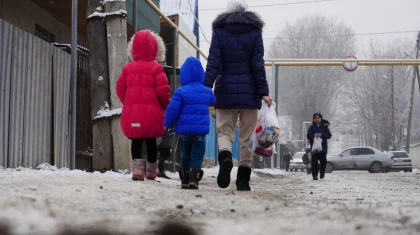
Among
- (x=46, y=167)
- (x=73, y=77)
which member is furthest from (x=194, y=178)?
(x=73, y=77)

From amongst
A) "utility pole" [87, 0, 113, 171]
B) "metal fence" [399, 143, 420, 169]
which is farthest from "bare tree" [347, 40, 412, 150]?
"utility pole" [87, 0, 113, 171]

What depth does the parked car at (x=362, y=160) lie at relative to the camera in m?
28.6

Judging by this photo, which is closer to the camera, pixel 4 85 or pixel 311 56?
pixel 4 85

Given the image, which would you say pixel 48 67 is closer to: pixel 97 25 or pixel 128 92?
pixel 97 25

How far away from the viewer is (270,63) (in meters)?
23.2

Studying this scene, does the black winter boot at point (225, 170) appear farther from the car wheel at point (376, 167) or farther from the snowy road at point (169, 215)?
the car wheel at point (376, 167)

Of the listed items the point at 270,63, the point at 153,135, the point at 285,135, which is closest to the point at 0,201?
the point at 153,135

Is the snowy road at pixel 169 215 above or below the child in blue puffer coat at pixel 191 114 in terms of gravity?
below

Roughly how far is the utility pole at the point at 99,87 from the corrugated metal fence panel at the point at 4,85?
53.3 inches

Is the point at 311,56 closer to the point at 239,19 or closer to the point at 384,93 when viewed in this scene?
the point at 384,93

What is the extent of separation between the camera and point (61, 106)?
25.8ft

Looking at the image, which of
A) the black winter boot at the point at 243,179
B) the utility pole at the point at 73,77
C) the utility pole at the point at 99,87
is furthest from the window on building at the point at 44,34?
the black winter boot at the point at 243,179

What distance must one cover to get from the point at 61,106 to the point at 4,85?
4.39ft

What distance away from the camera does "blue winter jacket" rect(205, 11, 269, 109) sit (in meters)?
5.55
